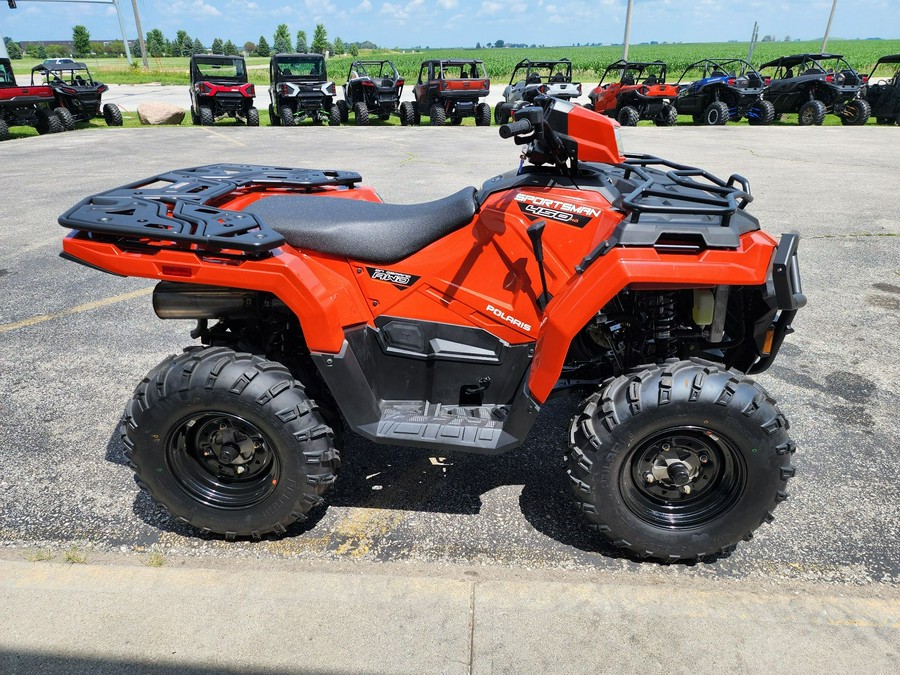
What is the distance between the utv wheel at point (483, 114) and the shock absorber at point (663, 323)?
17387mm

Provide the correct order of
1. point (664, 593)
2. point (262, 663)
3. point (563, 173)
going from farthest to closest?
point (563, 173), point (664, 593), point (262, 663)

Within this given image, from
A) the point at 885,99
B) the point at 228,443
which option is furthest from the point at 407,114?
the point at 228,443

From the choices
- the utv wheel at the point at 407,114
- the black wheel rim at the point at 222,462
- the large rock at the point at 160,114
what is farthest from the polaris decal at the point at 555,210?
the large rock at the point at 160,114

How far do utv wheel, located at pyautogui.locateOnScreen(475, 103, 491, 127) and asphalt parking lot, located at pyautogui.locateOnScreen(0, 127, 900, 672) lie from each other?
1287 cm

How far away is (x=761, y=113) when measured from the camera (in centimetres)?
1770

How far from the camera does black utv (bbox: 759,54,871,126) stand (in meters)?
17.1

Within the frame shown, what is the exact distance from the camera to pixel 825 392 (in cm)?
382

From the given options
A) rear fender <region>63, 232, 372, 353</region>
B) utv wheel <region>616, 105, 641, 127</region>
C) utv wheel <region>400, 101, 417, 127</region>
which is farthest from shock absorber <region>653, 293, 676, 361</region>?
utv wheel <region>400, 101, 417, 127</region>

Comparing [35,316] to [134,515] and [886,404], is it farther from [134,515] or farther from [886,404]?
[886,404]

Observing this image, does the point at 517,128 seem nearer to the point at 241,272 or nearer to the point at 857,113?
the point at 241,272

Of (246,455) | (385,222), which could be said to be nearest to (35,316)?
(246,455)

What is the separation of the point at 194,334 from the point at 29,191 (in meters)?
8.45

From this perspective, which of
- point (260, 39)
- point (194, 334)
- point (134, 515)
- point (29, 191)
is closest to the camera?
point (134, 515)

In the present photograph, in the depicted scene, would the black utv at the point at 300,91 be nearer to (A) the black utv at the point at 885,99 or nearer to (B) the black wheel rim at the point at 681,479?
(A) the black utv at the point at 885,99
